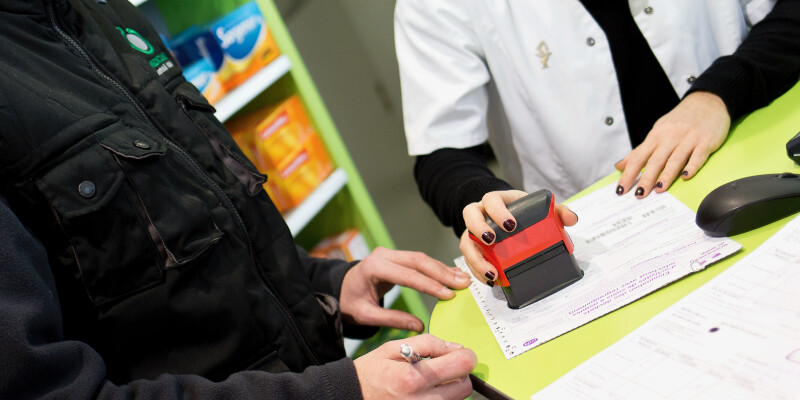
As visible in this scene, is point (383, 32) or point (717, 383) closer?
point (717, 383)

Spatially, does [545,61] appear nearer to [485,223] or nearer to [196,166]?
[485,223]

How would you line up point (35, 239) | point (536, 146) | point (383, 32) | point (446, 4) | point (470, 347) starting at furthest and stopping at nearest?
point (383, 32)
point (536, 146)
point (446, 4)
point (470, 347)
point (35, 239)

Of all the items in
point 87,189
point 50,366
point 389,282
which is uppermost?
point 87,189

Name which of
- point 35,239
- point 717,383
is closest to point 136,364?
point 35,239

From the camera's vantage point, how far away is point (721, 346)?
22.6 inches

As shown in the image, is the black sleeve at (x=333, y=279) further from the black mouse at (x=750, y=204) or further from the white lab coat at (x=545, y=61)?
the black mouse at (x=750, y=204)

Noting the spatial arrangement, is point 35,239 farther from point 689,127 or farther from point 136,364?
point 689,127

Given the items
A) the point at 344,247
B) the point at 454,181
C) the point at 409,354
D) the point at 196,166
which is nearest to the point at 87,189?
the point at 196,166

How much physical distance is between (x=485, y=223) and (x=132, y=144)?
1.55 ft

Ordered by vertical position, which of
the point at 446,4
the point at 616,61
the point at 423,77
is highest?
the point at 446,4

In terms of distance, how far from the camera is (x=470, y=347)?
77cm

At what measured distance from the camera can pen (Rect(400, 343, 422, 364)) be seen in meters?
0.70

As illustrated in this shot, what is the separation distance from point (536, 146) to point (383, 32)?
1008mm

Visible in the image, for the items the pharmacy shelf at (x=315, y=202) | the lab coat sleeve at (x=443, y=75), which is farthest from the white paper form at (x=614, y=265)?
the pharmacy shelf at (x=315, y=202)
